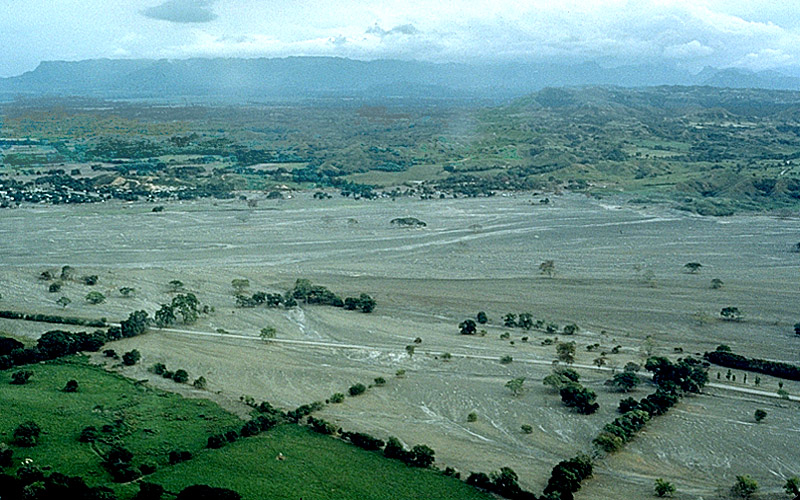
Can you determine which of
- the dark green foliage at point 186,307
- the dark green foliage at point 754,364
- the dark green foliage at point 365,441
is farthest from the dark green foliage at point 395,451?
the dark green foliage at point 186,307

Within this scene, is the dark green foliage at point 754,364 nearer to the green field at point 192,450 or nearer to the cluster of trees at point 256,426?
the green field at point 192,450

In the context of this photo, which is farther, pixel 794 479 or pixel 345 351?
pixel 345 351

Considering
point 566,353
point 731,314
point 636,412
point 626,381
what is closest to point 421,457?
point 636,412

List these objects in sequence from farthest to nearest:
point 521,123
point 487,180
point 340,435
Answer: point 521,123, point 487,180, point 340,435

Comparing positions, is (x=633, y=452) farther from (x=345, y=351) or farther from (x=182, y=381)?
(x=182, y=381)

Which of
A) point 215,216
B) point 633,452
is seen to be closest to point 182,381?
point 633,452

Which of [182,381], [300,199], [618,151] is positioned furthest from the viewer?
[618,151]

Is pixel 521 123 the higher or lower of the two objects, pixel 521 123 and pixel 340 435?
the higher
